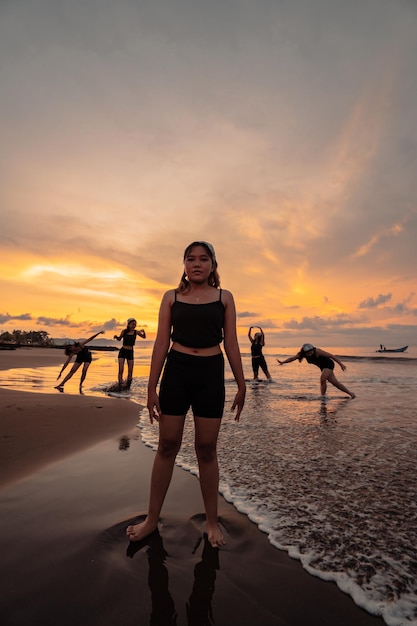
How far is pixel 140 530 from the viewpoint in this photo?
9.30 feet

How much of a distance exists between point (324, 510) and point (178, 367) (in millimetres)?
2280

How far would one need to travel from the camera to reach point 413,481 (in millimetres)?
4324

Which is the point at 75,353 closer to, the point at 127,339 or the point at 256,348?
the point at 127,339

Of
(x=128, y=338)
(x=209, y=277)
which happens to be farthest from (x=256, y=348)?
(x=209, y=277)

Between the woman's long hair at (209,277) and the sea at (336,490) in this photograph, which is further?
the woman's long hair at (209,277)

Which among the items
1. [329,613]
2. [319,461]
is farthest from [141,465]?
[329,613]

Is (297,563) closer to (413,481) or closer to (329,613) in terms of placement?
(329,613)

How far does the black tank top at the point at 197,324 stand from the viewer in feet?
10.1

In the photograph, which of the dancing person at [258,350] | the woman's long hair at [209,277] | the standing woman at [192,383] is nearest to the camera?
the standing woman at [192,383]

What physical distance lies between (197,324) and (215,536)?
73.4 inches

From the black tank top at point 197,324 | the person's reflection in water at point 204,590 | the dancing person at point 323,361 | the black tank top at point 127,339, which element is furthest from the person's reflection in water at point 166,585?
the black tank top at point 127,339

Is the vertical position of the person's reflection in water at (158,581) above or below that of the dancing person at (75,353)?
below

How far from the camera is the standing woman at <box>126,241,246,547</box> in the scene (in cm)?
300

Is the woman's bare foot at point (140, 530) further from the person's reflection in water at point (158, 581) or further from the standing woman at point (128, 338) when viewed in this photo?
the standing woman at point (128, 338)
